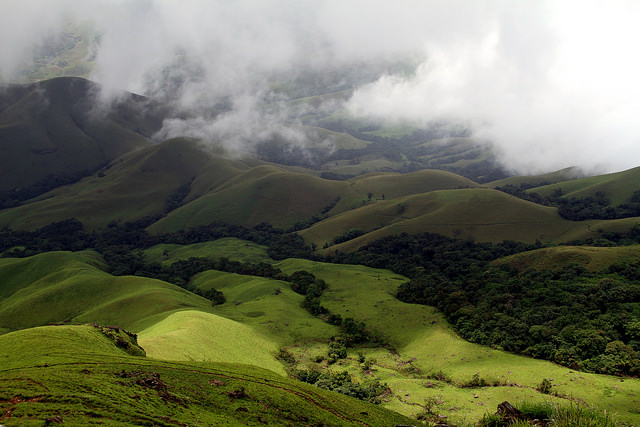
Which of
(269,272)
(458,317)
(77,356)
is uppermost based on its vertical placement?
(77,356)

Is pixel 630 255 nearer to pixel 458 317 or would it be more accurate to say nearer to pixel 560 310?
pixel 560 310

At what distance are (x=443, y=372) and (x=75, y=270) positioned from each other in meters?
126

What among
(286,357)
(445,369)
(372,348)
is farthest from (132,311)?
(445,369)

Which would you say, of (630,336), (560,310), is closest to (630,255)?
(560,310)

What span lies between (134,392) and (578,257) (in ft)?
392

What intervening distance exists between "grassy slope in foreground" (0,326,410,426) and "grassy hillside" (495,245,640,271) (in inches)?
3883

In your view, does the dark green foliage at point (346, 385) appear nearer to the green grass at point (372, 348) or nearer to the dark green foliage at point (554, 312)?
the green grass at point (372, 348)

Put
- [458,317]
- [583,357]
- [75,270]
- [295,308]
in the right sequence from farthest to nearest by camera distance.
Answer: [75,270] → [295,308] → [458,317] → [583,357]

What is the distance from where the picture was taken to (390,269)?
14950cm

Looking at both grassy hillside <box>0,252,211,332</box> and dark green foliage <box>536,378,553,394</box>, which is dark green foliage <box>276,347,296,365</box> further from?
dark green foliage <box>536,378,553,394</box>

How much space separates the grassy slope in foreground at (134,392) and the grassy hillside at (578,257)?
98623 mm

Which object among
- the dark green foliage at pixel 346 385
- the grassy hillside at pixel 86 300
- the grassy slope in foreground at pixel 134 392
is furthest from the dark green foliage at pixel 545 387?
the grassy hillside at pixel 86 300

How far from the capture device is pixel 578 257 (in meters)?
104

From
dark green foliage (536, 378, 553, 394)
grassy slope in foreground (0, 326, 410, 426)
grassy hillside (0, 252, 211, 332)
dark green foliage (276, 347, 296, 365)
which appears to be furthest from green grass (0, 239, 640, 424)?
grassy slope in foreground (0, 326, 410, 426)
